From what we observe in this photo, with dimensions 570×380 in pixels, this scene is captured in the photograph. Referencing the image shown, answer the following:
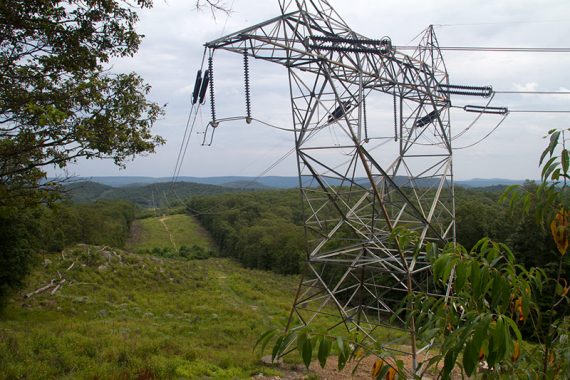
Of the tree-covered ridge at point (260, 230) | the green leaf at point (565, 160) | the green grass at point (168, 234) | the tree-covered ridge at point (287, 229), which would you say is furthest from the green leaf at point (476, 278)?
the green grass at point (168, 234)

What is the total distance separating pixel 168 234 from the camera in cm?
6375

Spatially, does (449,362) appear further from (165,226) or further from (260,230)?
(165,226)

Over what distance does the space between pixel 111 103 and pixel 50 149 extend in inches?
46.1

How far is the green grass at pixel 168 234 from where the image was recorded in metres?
56.8

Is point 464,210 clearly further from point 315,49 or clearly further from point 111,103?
point 111,103

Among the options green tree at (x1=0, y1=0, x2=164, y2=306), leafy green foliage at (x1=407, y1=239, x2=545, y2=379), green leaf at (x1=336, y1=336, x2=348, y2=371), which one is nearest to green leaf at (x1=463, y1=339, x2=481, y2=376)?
leafy green foliage at (x1=407, y1=239, x2=545, y2=379)

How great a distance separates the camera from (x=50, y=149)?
23.0 feet

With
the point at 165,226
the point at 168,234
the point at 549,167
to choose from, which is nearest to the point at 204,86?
the point at 549,167

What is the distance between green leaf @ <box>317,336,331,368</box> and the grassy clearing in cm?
764

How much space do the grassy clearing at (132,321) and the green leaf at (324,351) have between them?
7.64 meters

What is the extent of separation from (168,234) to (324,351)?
64.5 meters

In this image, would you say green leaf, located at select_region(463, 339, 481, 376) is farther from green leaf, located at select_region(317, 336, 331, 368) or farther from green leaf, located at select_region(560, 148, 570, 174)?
green leaf, located at select_region(560, 148, 570, 174)

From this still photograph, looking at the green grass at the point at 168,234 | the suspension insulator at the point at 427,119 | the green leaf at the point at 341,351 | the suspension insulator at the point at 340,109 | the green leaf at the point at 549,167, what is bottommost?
the green grass at the point at 168,234

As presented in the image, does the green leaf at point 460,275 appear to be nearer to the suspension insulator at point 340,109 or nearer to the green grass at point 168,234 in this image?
the suspension insulator at point 340,109
